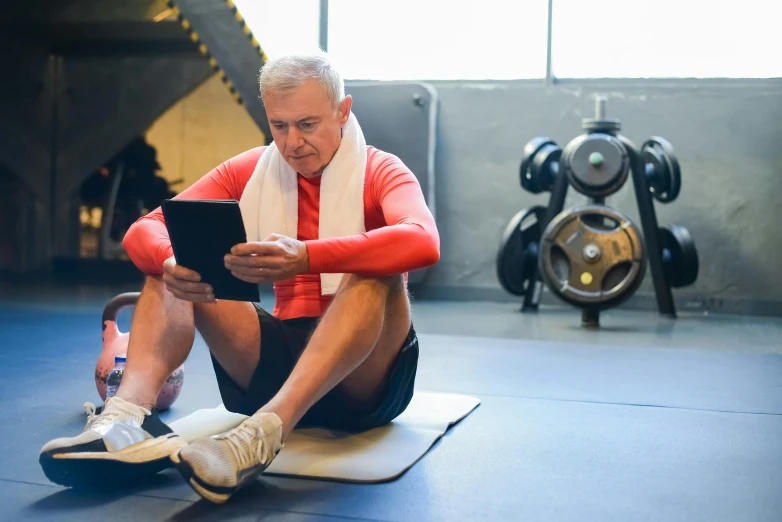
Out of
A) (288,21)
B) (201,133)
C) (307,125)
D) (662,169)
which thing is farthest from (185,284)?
(201,133)

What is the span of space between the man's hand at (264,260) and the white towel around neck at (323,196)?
0.32 metres

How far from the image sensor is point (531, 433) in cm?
242

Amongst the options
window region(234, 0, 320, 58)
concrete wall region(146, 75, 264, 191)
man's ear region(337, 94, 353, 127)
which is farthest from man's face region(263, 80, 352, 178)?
concrete wall region(146, 75, 264, 191)

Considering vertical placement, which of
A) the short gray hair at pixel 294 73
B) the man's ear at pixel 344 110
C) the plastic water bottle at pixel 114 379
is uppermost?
the short gray hair at pixel 294 73

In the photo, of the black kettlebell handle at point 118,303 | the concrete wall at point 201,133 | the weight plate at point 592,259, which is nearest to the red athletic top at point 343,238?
the black kettlebell handle at point 118,303

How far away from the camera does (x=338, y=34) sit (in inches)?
252

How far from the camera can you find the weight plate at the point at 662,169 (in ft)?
16.6

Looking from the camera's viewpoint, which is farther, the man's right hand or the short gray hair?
the short gray hair

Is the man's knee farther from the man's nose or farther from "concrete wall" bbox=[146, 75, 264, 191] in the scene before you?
"concrete wall" bbox=[146, 75, 264, 191]

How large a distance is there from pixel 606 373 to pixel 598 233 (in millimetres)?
1641

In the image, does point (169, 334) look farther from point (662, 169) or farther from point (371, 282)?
point (662, 169)

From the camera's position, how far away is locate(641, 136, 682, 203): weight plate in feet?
16.6

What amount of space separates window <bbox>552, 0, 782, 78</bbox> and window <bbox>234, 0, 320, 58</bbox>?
1.68 m

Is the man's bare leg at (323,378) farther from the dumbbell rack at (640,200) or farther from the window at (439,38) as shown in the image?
the window at (439,38)
